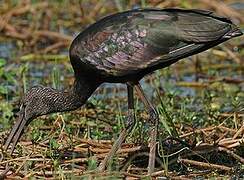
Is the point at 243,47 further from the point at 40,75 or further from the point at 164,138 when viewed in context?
the point at 164,138

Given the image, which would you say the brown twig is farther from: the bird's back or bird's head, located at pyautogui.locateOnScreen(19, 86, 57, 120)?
bird's head, located at pyautogui.locateOnScreen(19, 86, 57, 120)

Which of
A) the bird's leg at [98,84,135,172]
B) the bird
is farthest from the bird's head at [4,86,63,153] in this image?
the bird's leg at [98,84,135,172]

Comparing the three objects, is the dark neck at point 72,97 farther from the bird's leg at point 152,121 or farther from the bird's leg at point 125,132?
the bird's leg at point 152,121

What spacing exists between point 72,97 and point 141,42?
769 mm

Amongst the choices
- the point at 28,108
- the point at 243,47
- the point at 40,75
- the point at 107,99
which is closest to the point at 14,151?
the point at 28,108

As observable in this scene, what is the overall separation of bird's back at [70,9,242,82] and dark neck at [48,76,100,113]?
0.87 feet

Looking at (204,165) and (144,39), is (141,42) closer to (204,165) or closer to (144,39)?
(144,39)

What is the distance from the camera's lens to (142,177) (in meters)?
6.61

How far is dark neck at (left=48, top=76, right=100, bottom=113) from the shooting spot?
7305mm

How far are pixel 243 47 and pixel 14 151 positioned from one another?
4575 millimetres

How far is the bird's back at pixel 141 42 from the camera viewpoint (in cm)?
696

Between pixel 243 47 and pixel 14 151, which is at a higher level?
pixel 243 47

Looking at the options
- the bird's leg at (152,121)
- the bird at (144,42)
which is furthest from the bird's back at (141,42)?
the bird's leg at (152,121)

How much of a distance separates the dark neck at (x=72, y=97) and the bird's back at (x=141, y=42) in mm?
265
